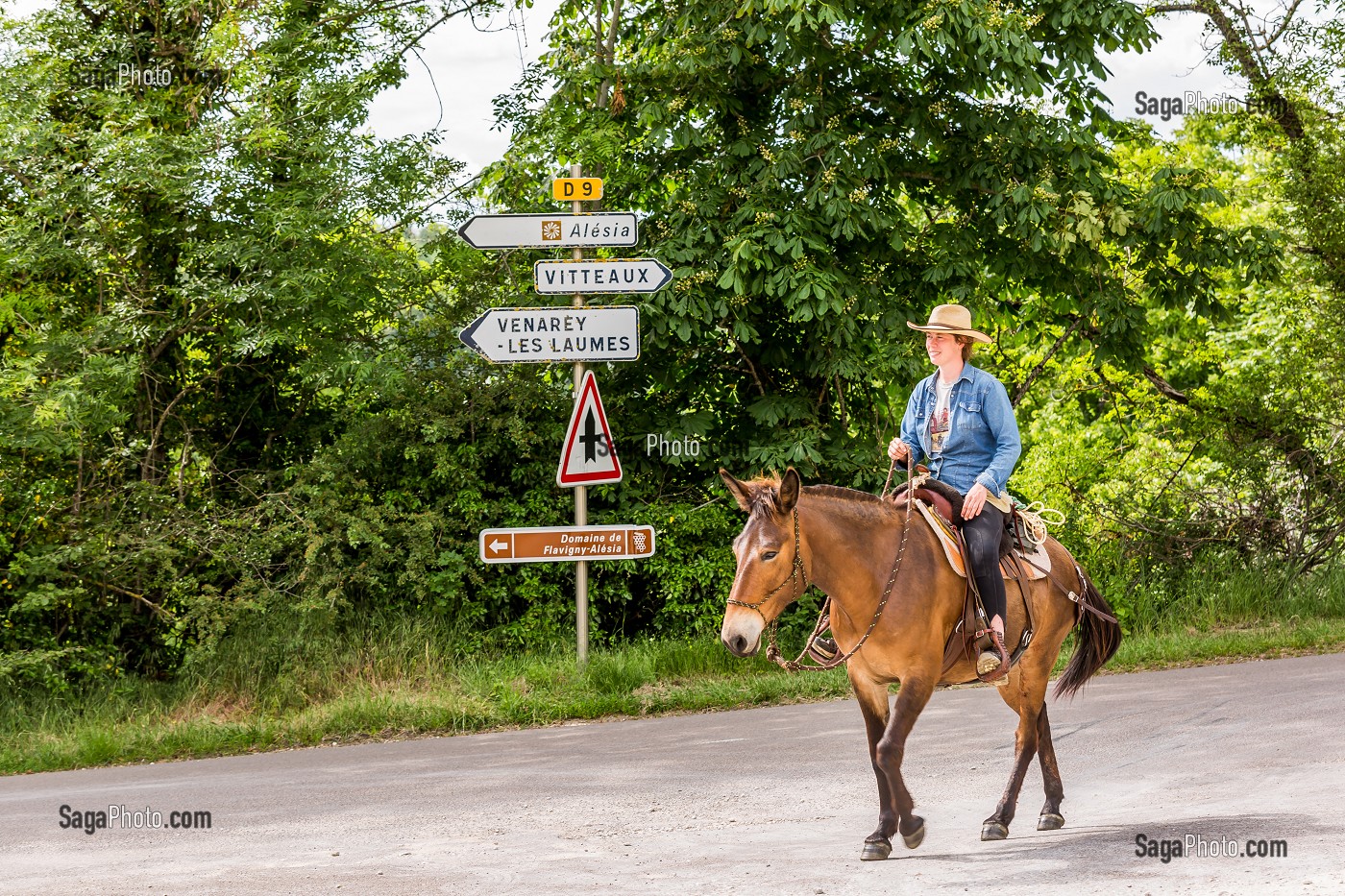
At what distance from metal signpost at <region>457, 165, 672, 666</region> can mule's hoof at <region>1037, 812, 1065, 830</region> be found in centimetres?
621

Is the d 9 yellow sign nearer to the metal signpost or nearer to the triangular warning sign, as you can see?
the metal signpost

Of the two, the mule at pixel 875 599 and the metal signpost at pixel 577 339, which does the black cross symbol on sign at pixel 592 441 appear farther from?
the mule at pixel 875 599

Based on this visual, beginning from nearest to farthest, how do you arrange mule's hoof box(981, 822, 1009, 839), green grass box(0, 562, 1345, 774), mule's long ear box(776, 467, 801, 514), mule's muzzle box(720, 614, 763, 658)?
1. mule's muzzle box(720, 614, 763, 658)
2. mule's long ear box(776, 467, 801, 514)
3. mule's hoof box(981, 822, 1009, 839)
4. green grass box(0, 562, 1345, 774)

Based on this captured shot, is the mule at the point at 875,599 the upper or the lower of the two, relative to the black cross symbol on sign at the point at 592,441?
lower

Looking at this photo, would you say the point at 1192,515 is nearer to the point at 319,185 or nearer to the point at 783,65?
the point at 783,65

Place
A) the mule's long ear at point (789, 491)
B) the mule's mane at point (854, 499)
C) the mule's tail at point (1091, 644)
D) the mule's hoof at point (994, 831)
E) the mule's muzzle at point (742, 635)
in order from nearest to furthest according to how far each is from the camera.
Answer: the mule's muzzle at point (742, 635)
the mule's long ear at point (789, 491)
the mule's mane at point (854, 499)
the mule's hoof at point (994, 831)
the mule's tail at point (1091, 644)

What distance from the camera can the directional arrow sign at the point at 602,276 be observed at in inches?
492

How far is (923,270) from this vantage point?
1386cm

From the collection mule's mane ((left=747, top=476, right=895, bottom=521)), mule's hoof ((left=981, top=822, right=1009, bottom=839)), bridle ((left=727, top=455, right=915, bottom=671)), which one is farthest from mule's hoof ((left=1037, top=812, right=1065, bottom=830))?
mule's mane ((left=747, top=476, right=895, bottom=521))

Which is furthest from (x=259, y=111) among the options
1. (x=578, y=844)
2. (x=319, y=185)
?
(x=578, y=844)

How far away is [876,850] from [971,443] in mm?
2141

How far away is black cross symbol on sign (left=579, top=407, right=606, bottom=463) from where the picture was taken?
41.3 ft

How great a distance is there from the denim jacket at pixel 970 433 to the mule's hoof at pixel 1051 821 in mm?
1750

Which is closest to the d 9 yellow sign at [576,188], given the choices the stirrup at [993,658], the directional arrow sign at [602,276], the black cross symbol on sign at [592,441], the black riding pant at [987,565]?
the directional arrow sign at [602,276]
